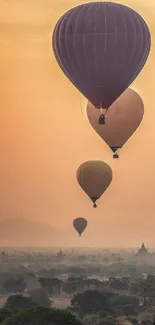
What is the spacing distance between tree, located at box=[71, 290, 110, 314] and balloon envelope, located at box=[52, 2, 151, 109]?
26.9m

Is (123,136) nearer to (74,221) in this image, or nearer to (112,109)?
(112,109)

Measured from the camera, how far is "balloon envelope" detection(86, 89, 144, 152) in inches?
1070

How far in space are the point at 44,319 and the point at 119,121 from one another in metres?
12.5

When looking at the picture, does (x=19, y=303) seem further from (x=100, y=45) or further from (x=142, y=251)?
(x=142, y=251)

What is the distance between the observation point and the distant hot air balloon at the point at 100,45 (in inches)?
928

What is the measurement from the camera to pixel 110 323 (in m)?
43.5

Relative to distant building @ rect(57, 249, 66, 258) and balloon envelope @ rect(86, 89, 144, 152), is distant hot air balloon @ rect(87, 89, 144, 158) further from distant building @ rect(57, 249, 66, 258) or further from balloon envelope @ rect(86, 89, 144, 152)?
distant building @ rect(57, 249, 66, 258)

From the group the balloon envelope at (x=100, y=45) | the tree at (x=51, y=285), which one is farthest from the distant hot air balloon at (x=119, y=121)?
the tree at (x=51, y=285)

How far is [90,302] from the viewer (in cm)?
5238

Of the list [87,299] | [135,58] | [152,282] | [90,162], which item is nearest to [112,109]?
[135,58]

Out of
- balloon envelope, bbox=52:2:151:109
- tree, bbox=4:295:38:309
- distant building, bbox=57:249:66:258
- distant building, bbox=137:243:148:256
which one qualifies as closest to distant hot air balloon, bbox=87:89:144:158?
balloon envelope, bbox=52:2:151:109

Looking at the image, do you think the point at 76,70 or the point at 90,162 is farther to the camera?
the point at 90,162

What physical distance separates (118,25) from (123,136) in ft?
16.6

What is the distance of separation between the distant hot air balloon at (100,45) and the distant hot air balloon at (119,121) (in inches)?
110
